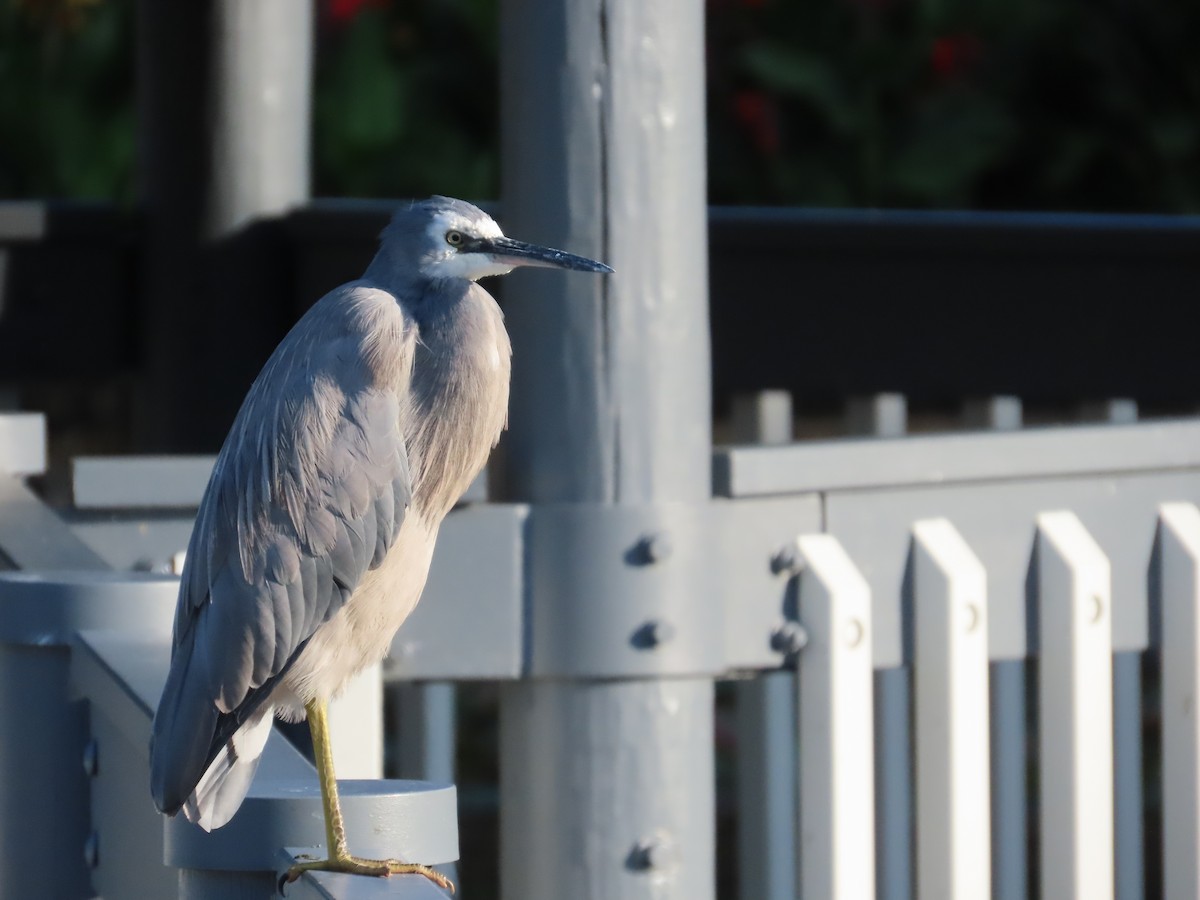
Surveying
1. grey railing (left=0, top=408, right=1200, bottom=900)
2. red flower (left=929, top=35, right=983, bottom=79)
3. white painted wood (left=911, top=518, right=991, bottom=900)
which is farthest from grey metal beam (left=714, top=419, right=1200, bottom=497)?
red flower (left=929, top=35, right=983, bottom=79)

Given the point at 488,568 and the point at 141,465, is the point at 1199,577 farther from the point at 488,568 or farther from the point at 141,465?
the point at 141,465

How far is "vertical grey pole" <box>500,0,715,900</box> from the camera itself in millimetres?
2180

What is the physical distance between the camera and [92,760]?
71.8 inches

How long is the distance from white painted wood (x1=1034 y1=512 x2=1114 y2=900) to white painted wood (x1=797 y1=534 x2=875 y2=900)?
0.95ft

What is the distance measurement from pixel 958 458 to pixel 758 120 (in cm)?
444

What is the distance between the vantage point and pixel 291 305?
372cm

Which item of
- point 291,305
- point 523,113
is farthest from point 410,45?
point 523,113

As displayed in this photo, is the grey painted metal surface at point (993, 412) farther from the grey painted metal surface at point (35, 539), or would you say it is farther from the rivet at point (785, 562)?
the grey painted metal surface at point (35, 539)

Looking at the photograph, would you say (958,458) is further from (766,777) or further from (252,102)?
(252,102)

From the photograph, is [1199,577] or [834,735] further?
[1199,577]

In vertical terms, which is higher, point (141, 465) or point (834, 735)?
point (141, 465)

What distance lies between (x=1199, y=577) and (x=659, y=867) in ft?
2.79

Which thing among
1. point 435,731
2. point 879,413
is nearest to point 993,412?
point 879,413

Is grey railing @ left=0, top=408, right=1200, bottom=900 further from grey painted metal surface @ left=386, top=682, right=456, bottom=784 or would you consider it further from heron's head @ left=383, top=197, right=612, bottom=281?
heron's head @ left=383, top=197, right=612, bottom=281
